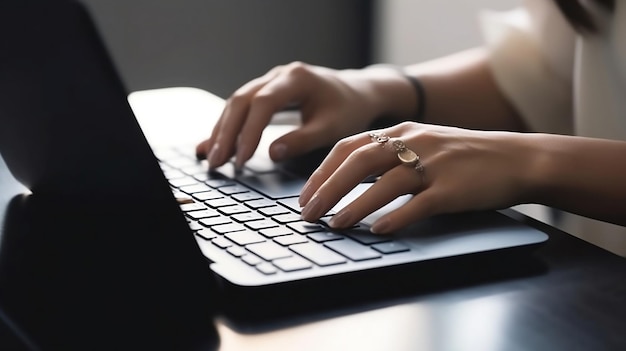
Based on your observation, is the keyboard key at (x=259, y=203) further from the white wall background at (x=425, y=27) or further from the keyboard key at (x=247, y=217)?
the white wall background at (x=425, y=27)

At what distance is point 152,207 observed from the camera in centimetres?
47

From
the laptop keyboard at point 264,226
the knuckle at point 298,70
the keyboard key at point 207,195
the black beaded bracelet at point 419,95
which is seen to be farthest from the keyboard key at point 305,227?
the black beaded bracelet at point 419,95

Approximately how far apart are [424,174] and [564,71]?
0.49 m

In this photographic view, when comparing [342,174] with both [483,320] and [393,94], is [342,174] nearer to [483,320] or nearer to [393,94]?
[483,320]

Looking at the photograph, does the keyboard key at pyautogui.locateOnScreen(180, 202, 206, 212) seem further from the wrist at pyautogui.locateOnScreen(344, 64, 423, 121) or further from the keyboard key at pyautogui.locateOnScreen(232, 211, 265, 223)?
the wrist at pyautogui.locateOnScreen(344, 64, 423, 121)

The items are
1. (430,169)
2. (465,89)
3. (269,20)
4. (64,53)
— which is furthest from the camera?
(269,20)

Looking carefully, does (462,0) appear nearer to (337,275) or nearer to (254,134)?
(254,134)

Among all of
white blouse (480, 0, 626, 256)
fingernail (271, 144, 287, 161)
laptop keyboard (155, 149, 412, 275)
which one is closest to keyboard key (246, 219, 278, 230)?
laptop keyboard (155, 149, 412, 275)

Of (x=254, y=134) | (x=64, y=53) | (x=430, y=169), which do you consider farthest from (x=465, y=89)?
(x=64, y=53)

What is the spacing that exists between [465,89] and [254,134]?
35 cm

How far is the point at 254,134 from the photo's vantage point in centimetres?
81

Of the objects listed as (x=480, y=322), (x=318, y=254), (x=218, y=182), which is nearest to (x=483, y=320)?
(x=480, y=322)

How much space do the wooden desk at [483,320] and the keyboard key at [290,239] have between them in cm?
7

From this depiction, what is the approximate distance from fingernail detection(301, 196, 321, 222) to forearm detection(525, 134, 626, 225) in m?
0.17
